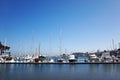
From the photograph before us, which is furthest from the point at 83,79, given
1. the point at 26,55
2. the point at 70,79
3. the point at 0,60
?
the point at 26,55

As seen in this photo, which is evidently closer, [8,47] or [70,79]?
[70,79]

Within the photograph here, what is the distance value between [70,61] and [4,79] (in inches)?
2728

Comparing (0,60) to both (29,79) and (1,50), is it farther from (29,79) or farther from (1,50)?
(29,79)

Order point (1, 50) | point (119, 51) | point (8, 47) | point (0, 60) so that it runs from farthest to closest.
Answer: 1. point (119, 51)
2. point (8, 47)
3. point (1, 50)
4. point (0, 60)

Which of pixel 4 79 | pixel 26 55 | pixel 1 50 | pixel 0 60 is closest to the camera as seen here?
pixel 4 79

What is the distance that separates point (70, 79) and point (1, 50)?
8030 cm

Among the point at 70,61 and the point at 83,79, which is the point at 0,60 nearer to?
the point at 70,61

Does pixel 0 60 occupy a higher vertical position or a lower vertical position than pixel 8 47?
lower

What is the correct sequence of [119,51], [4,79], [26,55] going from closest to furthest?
1. [4,79]
2. [26,55]
3. [119,51]

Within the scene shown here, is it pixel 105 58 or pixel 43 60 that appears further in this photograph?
pixel 105 58

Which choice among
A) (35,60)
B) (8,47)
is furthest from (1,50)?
(35,60)

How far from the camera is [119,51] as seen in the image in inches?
5349

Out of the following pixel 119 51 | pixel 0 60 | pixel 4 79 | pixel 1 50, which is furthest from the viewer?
pixel 119 51

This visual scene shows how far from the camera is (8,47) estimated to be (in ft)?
Answer: 381
